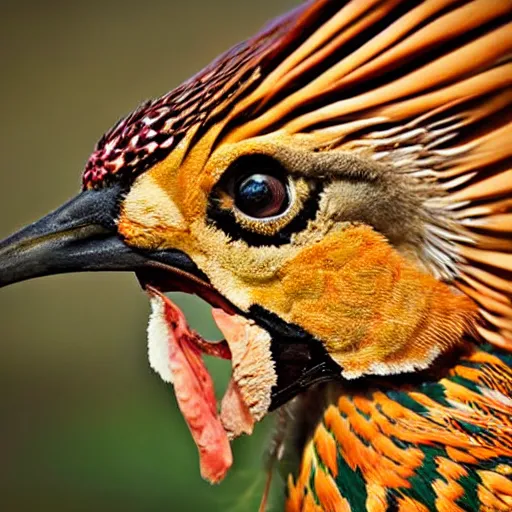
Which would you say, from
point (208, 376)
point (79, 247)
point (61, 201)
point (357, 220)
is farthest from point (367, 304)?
point (61, 201)

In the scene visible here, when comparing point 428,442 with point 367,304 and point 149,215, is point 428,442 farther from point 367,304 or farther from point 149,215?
point 149,215

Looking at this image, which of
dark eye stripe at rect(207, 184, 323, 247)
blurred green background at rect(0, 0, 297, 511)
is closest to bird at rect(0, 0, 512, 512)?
dark eye stripe at rect(207, 184, 323, 247)

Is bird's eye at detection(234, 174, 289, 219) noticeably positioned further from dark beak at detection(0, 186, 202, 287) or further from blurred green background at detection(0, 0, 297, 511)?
blurred green background at detection(0, 0, 297, 511)

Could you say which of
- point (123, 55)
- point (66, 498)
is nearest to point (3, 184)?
point (123, 55)

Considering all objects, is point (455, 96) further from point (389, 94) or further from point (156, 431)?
point (156, 431)

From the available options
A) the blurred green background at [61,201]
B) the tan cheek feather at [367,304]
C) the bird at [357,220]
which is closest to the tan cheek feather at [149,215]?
the bird at [357,220]

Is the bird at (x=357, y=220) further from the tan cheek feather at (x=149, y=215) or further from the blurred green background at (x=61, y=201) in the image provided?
the blurred green background at (x=61, y=201)
